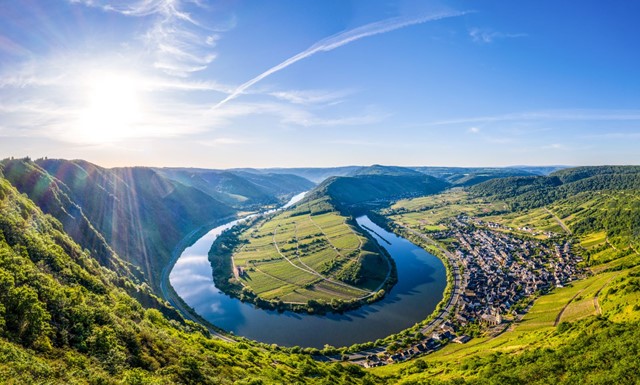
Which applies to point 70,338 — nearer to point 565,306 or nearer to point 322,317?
point 322,317

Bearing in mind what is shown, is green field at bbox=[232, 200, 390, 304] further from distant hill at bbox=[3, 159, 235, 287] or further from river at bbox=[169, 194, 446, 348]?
distant hill at bbox=[3, 159, 235, 287]

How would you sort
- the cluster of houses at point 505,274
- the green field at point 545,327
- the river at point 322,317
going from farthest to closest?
the cluster of houses at point 505,274
the river at point 322,317
the green field at point 545,327

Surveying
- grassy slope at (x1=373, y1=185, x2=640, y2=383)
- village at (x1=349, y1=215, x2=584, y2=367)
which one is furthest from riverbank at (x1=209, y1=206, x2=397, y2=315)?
grassy slope at (x1=373, y1=185, x2=640, y2=383)

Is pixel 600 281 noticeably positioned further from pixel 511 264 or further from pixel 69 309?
pixel 69 309

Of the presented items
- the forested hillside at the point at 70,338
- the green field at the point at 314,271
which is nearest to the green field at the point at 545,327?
the forested hillside at the point at 70,338

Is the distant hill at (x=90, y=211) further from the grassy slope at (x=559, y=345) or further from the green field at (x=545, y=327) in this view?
the grassy slope at (x=559, y=345)

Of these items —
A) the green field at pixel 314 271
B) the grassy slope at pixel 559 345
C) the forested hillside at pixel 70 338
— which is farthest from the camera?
the green field at pixel 314 271

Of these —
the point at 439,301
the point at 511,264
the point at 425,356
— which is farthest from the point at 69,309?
the point at 511,264
